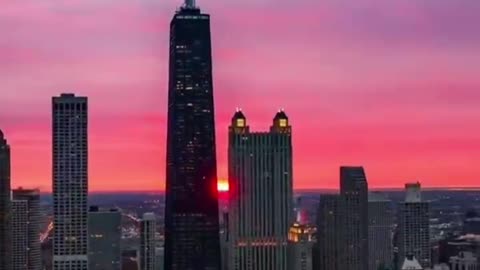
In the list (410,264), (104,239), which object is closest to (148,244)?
(104,239)

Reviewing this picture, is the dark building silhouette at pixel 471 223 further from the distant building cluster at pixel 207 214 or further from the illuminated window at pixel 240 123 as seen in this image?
the illuminated window at pixel 240 123

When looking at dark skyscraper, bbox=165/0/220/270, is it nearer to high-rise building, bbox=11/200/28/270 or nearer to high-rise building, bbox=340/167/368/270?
high-rise building, bbox=340/167/368/270

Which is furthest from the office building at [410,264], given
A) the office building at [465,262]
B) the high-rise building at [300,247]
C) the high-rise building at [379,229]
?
the high-rise building at [300,247]

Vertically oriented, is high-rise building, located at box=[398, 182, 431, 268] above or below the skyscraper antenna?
below

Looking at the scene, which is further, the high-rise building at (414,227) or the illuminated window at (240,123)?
the illuminated window at (240,123)

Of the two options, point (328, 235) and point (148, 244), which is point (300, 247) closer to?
point (328, 235)

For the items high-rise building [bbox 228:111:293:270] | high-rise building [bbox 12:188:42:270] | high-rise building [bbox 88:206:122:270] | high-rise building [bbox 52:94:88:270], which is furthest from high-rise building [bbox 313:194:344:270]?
high-rise building [bbox 12:188:42:270]
